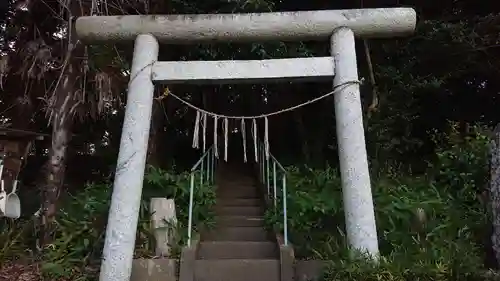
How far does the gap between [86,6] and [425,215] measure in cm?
502

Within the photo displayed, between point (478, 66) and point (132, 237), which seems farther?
point (478, 66)

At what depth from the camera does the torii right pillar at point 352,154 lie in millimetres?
4887

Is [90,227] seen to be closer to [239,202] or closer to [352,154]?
[239,202]

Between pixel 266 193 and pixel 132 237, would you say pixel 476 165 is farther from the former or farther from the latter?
pixel 132 237

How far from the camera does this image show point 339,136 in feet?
17.3

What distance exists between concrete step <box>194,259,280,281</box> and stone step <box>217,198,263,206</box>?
229 centimetres

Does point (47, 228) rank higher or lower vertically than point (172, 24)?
lower

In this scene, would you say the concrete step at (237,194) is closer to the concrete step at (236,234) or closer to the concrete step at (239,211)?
the concrete step at (239,211)

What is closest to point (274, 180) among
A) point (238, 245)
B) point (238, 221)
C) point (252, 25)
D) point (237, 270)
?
point (238, 221)

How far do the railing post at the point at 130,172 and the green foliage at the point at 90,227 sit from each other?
0.54 meters

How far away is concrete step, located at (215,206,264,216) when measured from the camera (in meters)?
7.24

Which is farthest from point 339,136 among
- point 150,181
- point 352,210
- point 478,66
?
point 478,66

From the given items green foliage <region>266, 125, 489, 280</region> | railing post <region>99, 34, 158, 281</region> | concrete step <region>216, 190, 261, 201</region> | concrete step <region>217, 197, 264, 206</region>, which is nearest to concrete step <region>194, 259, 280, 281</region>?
green foliage <region>266, 125, 489, 280</region>

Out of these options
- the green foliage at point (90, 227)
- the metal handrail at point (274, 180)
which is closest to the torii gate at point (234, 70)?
the green foliage at point (90, 227)
